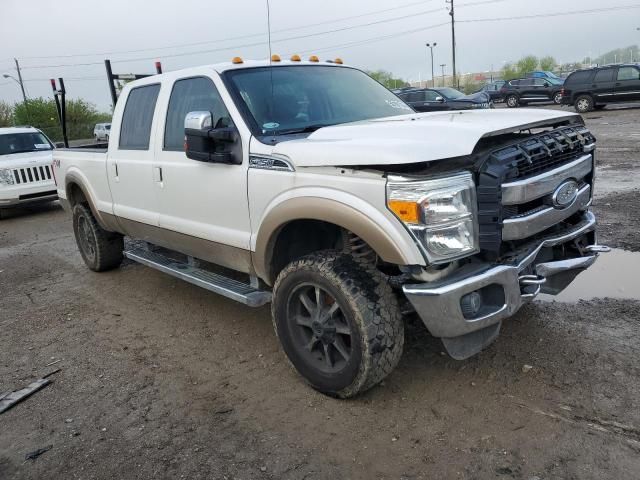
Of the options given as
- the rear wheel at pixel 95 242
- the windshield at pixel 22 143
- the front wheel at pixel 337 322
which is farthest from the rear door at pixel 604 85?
the front wheel at pixel 337 322

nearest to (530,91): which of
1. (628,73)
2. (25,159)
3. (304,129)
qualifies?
(628,73)

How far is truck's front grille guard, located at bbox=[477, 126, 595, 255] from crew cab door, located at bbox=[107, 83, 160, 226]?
9.44ft

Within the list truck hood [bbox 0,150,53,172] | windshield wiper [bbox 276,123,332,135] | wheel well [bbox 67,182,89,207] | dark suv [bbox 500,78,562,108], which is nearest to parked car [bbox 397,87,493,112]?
dark suv [bbox 500,78,562,108]

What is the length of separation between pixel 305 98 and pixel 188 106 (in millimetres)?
929

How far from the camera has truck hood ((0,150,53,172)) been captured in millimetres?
10898

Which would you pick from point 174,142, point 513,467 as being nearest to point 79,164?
point 174,142

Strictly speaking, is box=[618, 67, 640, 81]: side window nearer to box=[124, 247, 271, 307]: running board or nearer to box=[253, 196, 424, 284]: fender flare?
box=[124, 247, 271, 307]: running board

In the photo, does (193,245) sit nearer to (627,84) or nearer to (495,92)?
(627,84)

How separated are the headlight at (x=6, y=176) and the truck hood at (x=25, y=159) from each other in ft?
0.31

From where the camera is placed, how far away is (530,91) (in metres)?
28.9

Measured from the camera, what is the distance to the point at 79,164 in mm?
5977

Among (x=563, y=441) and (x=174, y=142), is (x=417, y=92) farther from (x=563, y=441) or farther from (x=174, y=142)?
(x=563, y=441)

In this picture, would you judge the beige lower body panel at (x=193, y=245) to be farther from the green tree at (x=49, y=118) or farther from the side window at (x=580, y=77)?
the green tree at (x=49, y=118)

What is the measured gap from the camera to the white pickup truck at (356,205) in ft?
9.35
